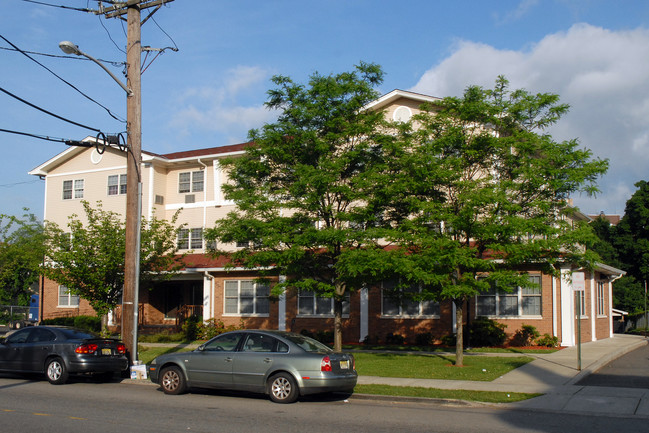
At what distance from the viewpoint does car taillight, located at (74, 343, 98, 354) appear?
14.7 meters

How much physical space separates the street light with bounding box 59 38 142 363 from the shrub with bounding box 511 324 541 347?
46.4 ft

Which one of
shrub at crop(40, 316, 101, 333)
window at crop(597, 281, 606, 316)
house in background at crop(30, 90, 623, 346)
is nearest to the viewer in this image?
house in background at crop(30, 90, 623, 346)

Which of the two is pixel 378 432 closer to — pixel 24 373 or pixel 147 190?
pixel 24 373

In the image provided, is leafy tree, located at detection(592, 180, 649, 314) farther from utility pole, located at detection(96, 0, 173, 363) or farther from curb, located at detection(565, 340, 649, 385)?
utility pole, located at detection(96, 0, 173, 363)

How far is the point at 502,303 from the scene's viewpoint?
942 inches

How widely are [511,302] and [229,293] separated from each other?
42.4 ft

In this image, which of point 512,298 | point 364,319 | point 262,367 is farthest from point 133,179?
point 512,298

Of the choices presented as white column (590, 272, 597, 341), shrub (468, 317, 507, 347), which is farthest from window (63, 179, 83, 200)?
white column (590, 272, 597, 341)

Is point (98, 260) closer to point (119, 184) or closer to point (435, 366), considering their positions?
point (435, 366)

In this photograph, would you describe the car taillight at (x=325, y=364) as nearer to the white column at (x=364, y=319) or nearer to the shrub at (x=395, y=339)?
the shrub at (x=395, y=339)

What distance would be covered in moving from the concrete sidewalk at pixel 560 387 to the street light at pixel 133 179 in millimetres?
6182

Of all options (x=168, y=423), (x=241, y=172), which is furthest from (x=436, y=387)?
(x=241, y=172)

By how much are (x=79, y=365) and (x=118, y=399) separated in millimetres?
2670

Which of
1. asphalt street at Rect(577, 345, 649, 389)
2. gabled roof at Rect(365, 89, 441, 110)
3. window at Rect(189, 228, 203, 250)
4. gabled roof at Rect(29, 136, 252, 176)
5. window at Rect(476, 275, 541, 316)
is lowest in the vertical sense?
asphalt street at Rect(577, 345, 649, 389)
